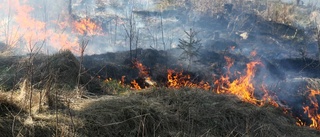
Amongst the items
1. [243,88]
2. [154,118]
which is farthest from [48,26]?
[154,118]

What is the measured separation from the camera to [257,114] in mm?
6090

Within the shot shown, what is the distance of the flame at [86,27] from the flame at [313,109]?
19462 millimetres

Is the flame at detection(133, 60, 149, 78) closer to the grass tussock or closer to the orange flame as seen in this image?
the grass tussock

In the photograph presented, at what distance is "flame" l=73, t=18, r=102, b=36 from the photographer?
24.5m

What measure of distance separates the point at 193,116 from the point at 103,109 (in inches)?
64.5

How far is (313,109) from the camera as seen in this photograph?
8.05 meters

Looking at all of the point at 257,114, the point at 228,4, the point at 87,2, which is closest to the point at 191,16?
the point at 228,4

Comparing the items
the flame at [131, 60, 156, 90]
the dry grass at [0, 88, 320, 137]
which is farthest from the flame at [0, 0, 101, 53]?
the dry grass at [0, 88, 320, 137]

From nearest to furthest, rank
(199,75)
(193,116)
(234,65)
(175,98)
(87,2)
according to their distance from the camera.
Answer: (193,116) < (175,98) < (199,75) < (234,65) < (87,2)

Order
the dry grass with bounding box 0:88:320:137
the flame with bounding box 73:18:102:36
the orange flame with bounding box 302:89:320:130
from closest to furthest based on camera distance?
the dry grass with bounding box 0:88:320:137
the orange flame with bounding box 302:89:320:130
the flame with bounding box 73:18:102:36

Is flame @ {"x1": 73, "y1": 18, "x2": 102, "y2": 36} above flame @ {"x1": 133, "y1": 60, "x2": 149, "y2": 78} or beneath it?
above

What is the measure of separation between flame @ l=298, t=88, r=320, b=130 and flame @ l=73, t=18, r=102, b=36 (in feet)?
63.9

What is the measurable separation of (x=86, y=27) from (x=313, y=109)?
20167 millimetres

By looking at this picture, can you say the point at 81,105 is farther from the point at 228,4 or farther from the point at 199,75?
the point at 228,4
